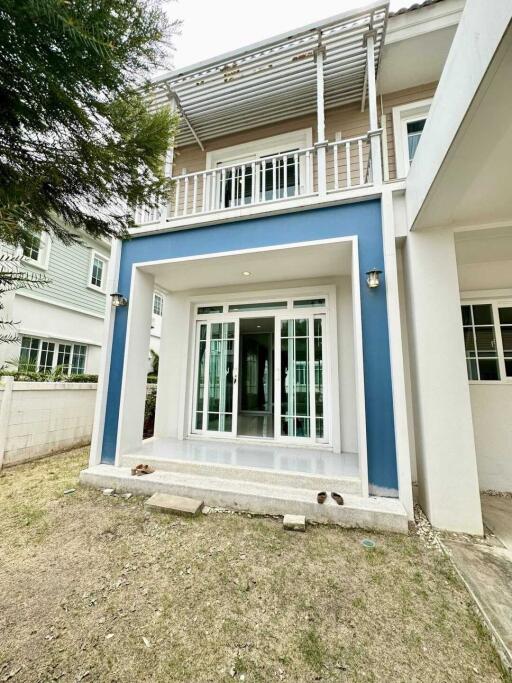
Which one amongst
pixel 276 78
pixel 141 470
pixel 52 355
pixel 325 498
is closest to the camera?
pixel 325 498

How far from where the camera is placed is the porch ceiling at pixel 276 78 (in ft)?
13.2

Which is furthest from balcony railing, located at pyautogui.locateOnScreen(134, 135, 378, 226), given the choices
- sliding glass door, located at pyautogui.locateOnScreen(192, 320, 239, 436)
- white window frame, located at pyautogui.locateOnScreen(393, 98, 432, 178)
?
sliding glass door, located at pyautogui.locateOnScreen(192, 320, 239, 436)

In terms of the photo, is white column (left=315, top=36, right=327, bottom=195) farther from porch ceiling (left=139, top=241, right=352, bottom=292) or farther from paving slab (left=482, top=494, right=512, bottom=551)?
paving slab (left=482, top=494, right=512, bottom=551)

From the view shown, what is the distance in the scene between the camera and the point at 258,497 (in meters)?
3.23

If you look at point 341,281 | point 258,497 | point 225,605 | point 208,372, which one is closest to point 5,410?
point 208,372

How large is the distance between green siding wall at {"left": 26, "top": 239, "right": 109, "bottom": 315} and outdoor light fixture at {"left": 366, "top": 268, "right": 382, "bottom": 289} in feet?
25.9

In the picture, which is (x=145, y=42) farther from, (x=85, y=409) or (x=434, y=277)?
(x=85, y=409)

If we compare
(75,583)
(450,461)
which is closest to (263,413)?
(450,461)

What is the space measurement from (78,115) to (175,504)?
140 inches

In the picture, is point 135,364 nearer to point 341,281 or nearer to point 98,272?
point 341,281

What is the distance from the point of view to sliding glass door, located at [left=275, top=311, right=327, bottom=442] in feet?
16.5

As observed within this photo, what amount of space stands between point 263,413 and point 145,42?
27.2ft

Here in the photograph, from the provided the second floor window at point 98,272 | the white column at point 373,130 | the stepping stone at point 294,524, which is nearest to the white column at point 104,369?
the stepping stone at point 294,524

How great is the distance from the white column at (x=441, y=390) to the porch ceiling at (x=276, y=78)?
10.8ft
